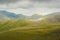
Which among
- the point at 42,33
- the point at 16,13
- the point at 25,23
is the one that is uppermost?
the point at 16,13

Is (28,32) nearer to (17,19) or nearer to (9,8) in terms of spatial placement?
(17,19)

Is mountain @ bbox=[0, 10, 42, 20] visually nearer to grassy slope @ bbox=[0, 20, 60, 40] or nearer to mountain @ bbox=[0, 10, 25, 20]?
mountain @ bbox=[0, 10, 25, 20]

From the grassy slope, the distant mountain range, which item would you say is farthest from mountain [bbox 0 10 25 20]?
the grassy slope

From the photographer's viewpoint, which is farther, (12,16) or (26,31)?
(12,16)

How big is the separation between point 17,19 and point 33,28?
0.52 m

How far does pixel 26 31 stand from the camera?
166 inches

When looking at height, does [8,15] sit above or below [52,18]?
above

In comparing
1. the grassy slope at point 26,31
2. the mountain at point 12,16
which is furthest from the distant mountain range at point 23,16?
the grassy slope at point 26,31

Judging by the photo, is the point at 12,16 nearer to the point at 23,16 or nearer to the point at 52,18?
the point at 23,16

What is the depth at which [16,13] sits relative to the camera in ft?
14.4

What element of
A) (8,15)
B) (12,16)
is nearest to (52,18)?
(12,16)

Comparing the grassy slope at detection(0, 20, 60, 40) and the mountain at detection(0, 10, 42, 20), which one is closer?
the grassy slope at detection(0, 20, 60, 40)

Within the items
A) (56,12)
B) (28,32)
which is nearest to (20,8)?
(28,32)

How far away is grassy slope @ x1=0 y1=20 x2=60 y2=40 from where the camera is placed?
4.18 metres
